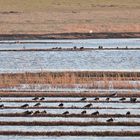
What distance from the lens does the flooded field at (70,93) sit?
71.9ft

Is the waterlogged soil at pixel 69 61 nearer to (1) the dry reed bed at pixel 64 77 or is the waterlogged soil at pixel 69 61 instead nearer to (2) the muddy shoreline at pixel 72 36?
(1) the dry reed bed at pixel 64 77

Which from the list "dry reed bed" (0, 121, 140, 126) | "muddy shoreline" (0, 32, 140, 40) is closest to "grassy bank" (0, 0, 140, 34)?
"muddy shoreline" (0, 32, 140, 40)

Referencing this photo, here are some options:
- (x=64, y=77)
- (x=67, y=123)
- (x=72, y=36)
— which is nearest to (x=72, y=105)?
(x=67, y=123)

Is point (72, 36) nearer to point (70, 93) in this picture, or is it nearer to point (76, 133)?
point (70, 93)

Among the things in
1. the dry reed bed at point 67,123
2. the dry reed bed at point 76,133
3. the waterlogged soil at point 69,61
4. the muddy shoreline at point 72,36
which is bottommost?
the dry reed bed at point 76,133

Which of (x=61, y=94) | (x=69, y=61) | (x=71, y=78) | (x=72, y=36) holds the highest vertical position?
(x=72, y=36)

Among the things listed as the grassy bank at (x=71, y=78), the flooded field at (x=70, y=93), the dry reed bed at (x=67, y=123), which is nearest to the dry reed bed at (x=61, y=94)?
the flooded field at (x=70, y=93)

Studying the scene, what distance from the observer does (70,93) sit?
2927cm

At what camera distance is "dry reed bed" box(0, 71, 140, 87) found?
32.6 metres

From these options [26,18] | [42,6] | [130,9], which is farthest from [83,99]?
[42,6]

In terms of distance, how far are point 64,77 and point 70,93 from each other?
402 centimetres

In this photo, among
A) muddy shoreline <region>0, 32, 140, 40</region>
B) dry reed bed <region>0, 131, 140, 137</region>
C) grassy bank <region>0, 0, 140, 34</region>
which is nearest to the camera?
dry reed bed <region>0, 131, 140, 137</region>

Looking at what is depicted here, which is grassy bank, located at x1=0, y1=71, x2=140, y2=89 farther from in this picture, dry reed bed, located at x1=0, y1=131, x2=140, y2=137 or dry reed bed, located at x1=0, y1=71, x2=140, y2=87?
dry reed bed, located at x1=0, y1=131, x2=140, y2=137

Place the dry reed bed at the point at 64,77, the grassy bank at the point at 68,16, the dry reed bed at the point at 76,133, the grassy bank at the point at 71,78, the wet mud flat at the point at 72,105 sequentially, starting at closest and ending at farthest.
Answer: the dry reed bed at the point at 76,133 < the wet mud flat at the point at 72,105 < the grassy bank at the point at 71,78 < the dry reed bed at the point at 64,77 < the grassy bank at the point at 68,16
